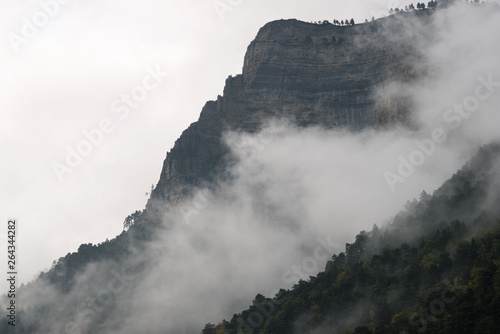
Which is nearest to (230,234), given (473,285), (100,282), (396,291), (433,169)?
(100,282)

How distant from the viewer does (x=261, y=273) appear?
17925 centimetres

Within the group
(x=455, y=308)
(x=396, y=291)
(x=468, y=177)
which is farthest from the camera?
(x=468, y=177)

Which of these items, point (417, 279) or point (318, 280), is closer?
point (417, 279)

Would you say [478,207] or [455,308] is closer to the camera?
[455,308]

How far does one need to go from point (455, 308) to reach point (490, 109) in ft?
269

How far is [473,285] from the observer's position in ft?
358

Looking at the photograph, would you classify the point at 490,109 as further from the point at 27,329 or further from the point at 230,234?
the point at 27,329

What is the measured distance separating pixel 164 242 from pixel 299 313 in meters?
66.4

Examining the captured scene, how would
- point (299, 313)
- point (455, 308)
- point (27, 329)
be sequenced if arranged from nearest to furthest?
point (455, 308), point (299, 313), point (27, 329)

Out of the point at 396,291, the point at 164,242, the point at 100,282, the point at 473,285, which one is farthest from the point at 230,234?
the point at 473,285

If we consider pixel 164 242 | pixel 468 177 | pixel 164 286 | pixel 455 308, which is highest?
pixel 164 242

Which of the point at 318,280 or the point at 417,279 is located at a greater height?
the point at 318,280

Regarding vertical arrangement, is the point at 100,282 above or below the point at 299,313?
above

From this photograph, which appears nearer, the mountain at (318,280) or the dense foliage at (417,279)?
the dense foliage at (417,279)
